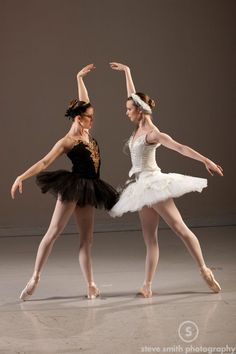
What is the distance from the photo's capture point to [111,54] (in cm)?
770

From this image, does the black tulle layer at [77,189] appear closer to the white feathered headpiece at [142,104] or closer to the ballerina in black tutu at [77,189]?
the ballerina in black tutu at [77,189]

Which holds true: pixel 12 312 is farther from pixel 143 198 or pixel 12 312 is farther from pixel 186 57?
pixel 186 57

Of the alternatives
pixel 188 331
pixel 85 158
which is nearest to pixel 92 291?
pixel 85 158

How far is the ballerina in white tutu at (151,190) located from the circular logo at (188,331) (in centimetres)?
77

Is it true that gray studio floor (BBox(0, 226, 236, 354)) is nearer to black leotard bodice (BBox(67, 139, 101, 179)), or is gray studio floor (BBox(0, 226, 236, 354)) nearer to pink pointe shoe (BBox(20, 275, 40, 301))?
pink pointe shoe (BBox(20, 275, 40, 301))

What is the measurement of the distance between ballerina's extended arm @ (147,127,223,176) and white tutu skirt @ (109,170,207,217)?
0.52 feet

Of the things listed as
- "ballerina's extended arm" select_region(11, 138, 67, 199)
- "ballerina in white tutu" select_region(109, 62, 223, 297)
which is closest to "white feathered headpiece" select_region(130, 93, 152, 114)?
"ballerina in white tutu" select_region(109, 62, 223, 297)

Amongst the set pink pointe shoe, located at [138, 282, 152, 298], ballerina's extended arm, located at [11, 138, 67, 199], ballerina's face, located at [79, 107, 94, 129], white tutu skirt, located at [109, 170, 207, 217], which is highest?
ballerina's face, located at [79, 107, 94, 129]

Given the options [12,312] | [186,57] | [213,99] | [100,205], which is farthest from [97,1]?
[12,312]

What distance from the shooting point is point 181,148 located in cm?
424

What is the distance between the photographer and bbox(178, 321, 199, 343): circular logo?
3363 millimetres

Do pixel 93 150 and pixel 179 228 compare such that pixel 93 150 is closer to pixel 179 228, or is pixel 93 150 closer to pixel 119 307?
pixel 179 228

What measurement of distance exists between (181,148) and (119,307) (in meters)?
1.03

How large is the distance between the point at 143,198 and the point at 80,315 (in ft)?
2.75
